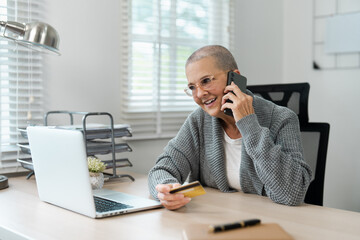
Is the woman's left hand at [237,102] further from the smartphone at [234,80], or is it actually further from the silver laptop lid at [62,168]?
the silver laptop lid at [62,168]

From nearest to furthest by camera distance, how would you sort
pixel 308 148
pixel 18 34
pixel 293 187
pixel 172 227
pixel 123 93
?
pixel 172 227 → pixel 293 187 → pixel 18 34 → pixel 308 148 → pixel 123 93

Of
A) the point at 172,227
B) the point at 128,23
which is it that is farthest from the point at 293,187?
the point at 128,23

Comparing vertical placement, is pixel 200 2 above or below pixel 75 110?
above

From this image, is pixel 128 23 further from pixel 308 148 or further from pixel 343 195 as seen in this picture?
pixel 343 195

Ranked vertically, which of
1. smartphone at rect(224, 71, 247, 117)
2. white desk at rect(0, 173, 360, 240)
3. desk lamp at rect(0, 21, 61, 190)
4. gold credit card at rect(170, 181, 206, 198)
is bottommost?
white desk at rect(0, 173, 360, 240)

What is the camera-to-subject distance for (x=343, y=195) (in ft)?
9.57

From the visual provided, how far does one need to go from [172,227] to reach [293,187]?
47 centimetres

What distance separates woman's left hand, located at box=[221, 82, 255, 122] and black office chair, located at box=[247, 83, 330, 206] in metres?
0.50

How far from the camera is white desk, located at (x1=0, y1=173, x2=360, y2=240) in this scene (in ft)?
3.72

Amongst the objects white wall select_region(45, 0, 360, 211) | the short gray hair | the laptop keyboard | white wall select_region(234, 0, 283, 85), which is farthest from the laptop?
white wall select_region(234, 0, 283, 85)

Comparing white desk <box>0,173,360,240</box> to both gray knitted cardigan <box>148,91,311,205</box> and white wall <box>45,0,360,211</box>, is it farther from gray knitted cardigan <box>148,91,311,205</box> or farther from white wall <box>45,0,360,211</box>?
white wall <box>45,0,360,211</box>

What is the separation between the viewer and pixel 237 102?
154cm

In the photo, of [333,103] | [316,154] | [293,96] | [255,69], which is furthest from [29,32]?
[333,103]

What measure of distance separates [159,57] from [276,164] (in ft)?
4.07
